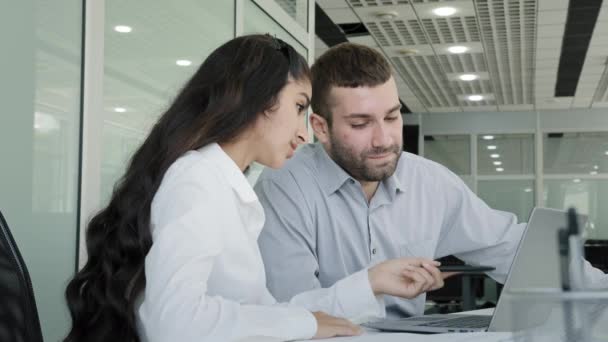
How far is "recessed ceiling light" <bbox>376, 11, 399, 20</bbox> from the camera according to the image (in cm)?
664

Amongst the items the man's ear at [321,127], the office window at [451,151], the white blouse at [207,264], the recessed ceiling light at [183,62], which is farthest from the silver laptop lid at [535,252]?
the office window at [451,151]

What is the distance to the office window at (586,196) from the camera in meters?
12.5

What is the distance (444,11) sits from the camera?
6652 millimetres

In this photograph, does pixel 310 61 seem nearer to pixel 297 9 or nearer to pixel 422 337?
pixel 297 9

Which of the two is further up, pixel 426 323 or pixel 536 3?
pixel 536 3

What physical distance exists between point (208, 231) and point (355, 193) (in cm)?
84

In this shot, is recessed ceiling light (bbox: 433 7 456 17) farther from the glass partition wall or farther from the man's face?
the man's face

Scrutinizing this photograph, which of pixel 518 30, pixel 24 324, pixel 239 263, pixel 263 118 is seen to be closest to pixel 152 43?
pixel 263 118

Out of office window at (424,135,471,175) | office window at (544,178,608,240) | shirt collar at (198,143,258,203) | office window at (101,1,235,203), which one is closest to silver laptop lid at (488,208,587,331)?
shirt collar at (198,143,258,203)

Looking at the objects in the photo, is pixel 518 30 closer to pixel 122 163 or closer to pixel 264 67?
pixel 122 163

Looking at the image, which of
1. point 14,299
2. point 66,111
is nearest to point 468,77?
point 66,111

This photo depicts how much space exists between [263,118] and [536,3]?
5.50m

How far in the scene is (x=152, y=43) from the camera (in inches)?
119

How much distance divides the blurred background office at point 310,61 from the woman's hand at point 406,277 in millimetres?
1215
